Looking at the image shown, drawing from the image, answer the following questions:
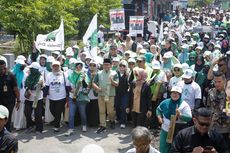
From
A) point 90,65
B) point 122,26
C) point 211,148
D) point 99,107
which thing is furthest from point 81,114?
point 122,26

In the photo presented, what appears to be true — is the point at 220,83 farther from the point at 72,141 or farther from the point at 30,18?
the point at 30,18

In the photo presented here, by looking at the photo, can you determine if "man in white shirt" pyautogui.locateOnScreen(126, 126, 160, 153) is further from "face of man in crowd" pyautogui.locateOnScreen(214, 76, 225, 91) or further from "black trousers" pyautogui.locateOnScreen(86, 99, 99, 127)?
"black trousers" pyautogui.locateOnScreen(86, 99, 99, 127)

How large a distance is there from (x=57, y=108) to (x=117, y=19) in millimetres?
7375

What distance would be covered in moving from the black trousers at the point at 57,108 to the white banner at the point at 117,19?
7146mm

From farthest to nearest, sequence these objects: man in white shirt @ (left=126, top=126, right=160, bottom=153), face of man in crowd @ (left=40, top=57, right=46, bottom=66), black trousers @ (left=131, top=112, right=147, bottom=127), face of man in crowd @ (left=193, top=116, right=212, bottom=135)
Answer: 1. face of man in crowd @ (left=40, top=57, right=46, bottom=66)
2. black trousers @ (left=131, top=112, right=147, bottom=127)
3. man in white shirt @ (left=126, top=126, right=160, bottom=153)
4. face of man in crowd @ (left=193, top=116, right=212, bottom=135)

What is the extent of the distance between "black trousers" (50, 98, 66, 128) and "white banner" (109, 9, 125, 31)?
7.15m

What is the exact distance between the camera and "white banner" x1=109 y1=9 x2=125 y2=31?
54.9 ft

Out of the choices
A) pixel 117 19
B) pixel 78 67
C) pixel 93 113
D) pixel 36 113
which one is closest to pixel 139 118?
pixel 93 113

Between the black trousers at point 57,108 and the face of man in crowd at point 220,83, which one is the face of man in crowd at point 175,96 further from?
the black trousers at point 57,108

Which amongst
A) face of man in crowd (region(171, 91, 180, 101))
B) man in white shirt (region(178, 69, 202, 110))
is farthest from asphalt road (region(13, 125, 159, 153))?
face of man in crowd (region(171, 91, 180, 101))

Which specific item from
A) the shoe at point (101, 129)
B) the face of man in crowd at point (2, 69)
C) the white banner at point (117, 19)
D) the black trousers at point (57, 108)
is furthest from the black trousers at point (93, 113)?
the white banner at point (117, 19)

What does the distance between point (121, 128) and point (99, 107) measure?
769mm

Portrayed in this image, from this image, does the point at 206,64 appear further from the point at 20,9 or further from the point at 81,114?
the point at 20,9

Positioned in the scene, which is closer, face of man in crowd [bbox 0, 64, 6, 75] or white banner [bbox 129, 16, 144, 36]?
face of man in crowd [bbox 0, 64, 6, 75]
